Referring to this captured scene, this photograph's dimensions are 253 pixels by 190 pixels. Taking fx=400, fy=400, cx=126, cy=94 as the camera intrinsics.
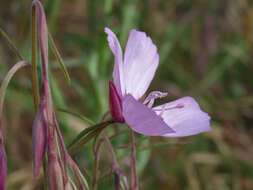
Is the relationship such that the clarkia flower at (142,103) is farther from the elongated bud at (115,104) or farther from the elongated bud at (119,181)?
the elongated bud at (119,181)

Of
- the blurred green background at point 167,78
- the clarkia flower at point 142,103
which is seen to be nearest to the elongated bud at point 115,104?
the clarkia flower at point 142,103

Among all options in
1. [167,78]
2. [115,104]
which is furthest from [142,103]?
[167,78]

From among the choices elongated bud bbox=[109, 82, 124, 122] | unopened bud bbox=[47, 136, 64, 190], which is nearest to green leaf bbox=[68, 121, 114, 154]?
elongated bud bbox=[109, 82, 124, 122]

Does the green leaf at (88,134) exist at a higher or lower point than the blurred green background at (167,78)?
higher

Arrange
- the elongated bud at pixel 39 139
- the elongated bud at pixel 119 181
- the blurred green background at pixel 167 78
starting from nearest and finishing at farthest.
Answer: the elongated bud at pixel 39 139 → the elongated bud at pixel 119 181 → the blurred green background at pixel 167 78

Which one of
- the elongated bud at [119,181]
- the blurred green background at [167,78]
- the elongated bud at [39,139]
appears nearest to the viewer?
the elongated bud at [39,139]

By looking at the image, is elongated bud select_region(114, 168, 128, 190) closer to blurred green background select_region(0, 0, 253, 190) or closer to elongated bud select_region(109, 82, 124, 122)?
elongated bud select_region(109, 82, 124, 122)

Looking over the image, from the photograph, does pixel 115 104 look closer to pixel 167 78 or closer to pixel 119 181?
pixel 119 181

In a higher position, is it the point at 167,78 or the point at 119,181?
the point at 119,181
